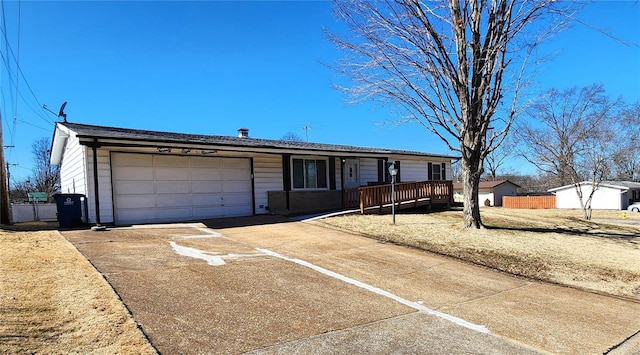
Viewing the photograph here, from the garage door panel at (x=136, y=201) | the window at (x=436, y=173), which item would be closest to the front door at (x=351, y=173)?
the window at (x=436, y=173)

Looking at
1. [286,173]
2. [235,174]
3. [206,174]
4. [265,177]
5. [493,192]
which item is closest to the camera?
[206,174]

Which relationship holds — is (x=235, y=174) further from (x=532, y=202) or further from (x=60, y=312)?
(x=532, y=202)

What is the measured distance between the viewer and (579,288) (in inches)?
252

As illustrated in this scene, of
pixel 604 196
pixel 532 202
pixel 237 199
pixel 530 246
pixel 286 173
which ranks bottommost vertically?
pixel 532 202

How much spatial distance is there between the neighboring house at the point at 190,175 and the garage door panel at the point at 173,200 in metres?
0.03

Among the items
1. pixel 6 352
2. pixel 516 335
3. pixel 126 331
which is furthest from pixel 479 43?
pixel 6 352

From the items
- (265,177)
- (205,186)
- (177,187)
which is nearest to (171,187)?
(177,187)

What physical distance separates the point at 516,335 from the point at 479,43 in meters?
9.17

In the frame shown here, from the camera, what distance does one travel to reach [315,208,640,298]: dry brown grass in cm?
712

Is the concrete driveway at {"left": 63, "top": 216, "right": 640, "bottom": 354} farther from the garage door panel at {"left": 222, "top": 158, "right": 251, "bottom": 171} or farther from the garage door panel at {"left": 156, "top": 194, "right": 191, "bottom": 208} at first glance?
the garage door panel at {"left": 222, "top": 158, "right": 251, "bottom": 171}

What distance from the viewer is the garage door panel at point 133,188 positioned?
1141 cm

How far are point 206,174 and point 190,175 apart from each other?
1.84ft

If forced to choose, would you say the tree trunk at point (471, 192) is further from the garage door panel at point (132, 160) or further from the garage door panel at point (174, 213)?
the garage door panel at point (132, 160)

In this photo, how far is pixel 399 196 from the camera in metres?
15.3
